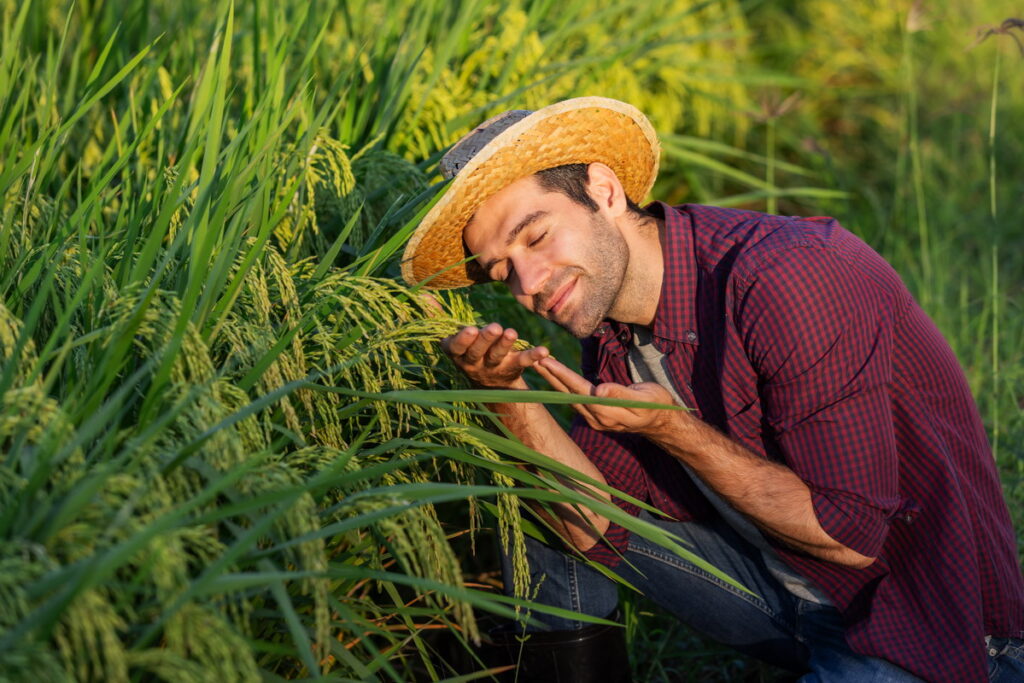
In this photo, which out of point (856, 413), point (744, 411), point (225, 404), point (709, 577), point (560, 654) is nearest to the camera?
point (225, 404)

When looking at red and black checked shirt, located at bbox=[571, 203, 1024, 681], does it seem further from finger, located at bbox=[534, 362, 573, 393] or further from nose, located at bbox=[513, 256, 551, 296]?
finger, located at bbox=[534, 362, 573, 393]

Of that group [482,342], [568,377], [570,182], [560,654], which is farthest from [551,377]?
[560,654]

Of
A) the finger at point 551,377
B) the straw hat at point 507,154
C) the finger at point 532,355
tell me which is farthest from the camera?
the straw hat at point 507,154

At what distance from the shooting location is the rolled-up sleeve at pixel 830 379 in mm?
1999

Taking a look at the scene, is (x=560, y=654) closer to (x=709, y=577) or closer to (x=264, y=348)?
(x=709, y=577)

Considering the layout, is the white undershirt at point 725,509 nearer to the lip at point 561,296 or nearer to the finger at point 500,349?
the lip at point 561,296

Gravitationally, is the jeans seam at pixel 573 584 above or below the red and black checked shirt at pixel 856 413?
below

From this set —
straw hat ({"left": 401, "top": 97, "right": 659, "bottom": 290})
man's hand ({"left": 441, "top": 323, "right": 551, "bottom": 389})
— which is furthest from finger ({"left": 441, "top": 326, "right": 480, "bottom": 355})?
straw hat ({"left": 401, "top": 97, "right": 659, "bottom": 290})

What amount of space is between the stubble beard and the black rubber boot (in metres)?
0.66

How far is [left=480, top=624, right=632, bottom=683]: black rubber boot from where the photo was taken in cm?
232

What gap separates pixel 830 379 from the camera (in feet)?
6.56

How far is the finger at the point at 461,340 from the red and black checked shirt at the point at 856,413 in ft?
1.83

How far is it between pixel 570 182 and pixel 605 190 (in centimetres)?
9

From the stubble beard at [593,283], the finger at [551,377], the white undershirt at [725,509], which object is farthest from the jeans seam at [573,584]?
the finger at [551,377]
